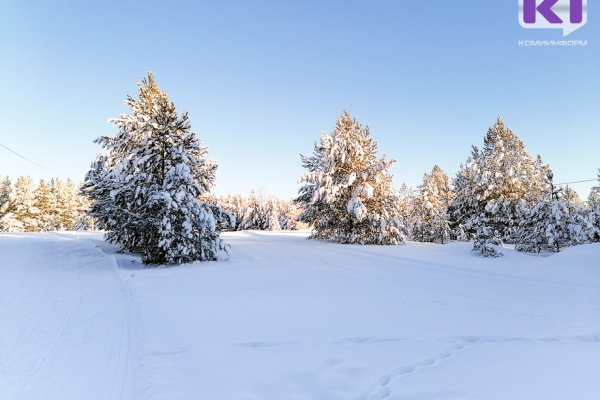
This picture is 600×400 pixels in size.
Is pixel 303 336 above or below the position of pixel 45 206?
below

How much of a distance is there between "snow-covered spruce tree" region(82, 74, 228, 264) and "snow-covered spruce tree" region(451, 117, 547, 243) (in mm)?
19286

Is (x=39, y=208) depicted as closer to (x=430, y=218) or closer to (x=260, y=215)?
(x=260, y=215)

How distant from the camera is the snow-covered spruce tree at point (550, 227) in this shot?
52.5ft

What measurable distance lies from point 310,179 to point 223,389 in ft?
53.5

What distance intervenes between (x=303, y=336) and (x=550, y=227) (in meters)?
16.4

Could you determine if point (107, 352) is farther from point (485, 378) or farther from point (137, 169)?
point (137, 169)

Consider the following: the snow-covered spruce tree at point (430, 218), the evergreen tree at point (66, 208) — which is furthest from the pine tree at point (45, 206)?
the snow-covered spruce tree at point (430, 218)

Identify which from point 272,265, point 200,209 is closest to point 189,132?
point 200,209

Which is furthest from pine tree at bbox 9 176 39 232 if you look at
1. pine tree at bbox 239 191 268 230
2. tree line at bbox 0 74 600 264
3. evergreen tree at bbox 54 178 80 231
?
tree line at bbox 0 74 600 264

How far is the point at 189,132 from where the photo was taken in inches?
504

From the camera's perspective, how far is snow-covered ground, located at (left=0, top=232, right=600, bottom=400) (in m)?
3.09

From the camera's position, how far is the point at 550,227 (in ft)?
52.5

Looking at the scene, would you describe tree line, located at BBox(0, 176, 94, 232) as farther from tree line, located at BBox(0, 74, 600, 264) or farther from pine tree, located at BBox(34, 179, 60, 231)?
tree line, located at BBox(0, 74, 600, 264)

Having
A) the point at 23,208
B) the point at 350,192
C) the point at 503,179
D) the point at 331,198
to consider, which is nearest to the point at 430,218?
the point at 503,179
